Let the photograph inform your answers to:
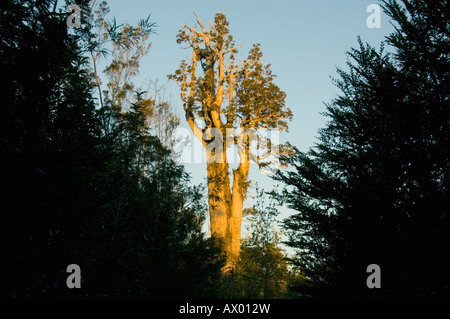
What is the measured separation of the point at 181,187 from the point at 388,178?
5427mm

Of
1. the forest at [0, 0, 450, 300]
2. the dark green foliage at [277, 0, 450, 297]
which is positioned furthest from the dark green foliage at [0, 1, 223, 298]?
the dark green foliage at [277, 0, 450, 297]

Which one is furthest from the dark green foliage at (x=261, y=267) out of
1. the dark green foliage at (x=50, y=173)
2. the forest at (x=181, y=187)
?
the dark green foliage at (x=50, y=173)

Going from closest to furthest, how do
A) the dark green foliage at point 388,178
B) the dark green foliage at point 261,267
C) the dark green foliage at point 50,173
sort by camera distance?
the dark green foliage at point 50,173, the dark green foliage at point 388,178, the dark green foliage at point 261,267

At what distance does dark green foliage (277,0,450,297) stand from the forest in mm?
28

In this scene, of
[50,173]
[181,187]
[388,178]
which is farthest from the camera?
[181,187]

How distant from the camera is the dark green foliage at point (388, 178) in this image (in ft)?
18.2

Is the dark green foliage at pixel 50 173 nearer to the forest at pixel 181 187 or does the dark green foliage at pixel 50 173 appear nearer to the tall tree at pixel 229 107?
the forest at pixel 181 187

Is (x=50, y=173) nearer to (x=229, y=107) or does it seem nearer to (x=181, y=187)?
(x=181, y=187)

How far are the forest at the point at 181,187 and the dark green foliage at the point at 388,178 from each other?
0.03m

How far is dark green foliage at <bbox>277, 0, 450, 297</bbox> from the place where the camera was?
5562mm

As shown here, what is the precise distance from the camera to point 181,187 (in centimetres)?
953

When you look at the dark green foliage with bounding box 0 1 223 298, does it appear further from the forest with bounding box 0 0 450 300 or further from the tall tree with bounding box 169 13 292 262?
the tall tree with bounding box 169 13 292 262

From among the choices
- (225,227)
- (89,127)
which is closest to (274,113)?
(225,227)

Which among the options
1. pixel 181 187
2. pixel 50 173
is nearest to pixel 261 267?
pixel 181 187
